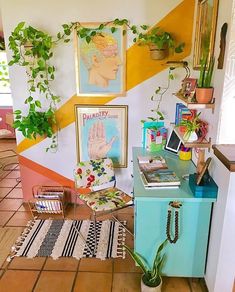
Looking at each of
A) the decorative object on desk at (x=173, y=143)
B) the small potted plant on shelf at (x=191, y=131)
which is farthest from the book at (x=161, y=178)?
the decorative object on desk at (x=173, y=143)

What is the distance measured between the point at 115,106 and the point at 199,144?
108 centimetres

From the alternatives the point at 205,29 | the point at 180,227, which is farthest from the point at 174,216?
the point at 205,29

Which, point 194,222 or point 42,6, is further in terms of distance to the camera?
point 42,6

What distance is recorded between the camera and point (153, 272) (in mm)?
1757

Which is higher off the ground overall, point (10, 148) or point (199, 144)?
point (199, 144)

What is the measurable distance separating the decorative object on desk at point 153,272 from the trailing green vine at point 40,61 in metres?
1.49

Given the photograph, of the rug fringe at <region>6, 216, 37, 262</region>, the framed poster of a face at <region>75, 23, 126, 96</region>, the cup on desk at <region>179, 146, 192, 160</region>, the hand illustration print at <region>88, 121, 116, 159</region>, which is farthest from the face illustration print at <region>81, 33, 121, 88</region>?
the rug fringe at <region>6, 216, 37, 262</region>

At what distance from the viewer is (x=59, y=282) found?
191 cm

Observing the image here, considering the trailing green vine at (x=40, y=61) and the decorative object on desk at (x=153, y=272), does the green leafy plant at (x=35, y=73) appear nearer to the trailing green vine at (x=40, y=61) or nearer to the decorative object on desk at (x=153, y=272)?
the trailing green vine at (x=40, y=61)

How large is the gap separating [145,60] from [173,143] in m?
0.83

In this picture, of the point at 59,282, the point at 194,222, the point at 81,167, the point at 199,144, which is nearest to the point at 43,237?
the point at 59,282

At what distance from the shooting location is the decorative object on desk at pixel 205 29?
5.59ft

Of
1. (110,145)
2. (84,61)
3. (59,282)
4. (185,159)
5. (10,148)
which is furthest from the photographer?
(10,148)

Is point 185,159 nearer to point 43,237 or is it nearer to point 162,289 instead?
point 162,289
